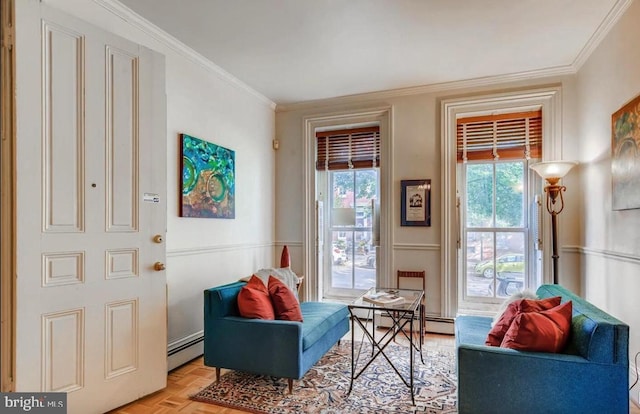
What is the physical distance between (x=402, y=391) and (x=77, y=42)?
10.2 feet

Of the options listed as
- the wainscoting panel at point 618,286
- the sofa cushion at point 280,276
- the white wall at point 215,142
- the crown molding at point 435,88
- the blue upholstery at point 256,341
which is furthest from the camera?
the crown molding at point 435,88

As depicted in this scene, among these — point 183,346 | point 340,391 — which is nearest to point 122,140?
point 183,346

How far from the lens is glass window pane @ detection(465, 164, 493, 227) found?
3859 millimetres

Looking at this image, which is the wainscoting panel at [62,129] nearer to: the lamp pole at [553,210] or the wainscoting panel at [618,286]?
the wainscoting panel at [618,286]

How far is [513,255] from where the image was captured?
12.4 feet

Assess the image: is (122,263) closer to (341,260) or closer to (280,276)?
(280,276)

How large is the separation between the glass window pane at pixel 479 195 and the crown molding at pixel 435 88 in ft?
2.88

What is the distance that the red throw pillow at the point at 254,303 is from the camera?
2611 mm

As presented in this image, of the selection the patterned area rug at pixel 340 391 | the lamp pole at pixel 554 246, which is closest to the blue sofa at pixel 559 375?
the patterned area rug at pixel 340 391

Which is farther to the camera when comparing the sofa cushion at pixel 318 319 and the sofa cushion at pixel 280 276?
the sofa cushion at pixel 280 276

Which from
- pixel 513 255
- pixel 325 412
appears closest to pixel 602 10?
pixel 513 255

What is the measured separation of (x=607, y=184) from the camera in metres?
2.79

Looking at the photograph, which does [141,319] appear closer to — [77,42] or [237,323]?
[237,323]

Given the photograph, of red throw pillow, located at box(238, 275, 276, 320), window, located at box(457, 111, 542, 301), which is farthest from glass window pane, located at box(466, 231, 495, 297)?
red throw pillow, located at box(238, 275, 276, 320)
